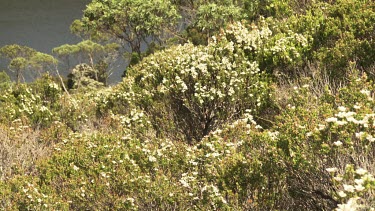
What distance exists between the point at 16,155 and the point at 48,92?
533 centimetres

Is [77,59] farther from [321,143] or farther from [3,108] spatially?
[321,143]

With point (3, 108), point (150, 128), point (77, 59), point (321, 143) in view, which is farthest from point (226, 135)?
point (77, 59)

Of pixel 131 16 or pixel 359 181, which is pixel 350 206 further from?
pixel 131 16

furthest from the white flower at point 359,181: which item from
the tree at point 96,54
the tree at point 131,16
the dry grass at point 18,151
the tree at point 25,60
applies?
the tree at point 25,60

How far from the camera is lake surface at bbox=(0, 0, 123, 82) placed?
49750 millimetres

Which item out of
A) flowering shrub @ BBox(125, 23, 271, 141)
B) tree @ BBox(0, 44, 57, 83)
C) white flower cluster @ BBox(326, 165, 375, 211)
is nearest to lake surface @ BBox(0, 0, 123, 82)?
tree @ BBox(0, 44, 57, 83)

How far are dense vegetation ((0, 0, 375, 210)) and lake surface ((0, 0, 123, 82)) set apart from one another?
104 ft

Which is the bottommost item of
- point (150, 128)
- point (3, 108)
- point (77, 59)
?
point (150, 128)

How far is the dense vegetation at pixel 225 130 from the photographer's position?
15.7ft

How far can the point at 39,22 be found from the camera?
181 ft

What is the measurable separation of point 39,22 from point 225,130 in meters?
52.1

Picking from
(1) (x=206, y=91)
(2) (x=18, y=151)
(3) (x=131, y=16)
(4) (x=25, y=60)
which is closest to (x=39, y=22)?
(4) (x=25, y=60)

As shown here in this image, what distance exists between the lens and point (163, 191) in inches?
241

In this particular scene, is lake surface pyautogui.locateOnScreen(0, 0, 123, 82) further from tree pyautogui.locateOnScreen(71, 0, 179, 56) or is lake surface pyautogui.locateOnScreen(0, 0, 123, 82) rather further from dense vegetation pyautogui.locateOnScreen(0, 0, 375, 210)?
dense vegetation pyautogui.locateOnScreen(0, 0, 375, 210)
